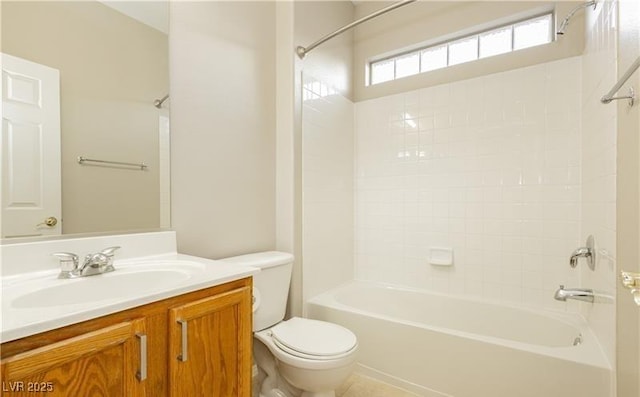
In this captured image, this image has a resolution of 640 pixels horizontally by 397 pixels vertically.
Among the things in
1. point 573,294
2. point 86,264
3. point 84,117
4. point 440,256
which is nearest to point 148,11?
point 84,117

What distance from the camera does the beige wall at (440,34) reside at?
193 centimetres

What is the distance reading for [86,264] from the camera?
1038 mm

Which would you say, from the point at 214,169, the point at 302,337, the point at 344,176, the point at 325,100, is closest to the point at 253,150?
the point at 214,169

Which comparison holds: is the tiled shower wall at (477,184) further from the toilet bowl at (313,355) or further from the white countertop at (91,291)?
the white countertop at (91,291)

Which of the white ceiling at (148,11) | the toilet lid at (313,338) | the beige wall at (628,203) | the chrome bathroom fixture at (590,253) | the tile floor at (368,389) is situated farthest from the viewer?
the tile floor at (368,389)

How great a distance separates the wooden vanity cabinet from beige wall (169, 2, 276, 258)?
601 millimetres

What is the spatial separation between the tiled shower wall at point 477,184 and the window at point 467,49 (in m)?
0.26

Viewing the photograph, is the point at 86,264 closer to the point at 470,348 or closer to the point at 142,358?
the point at 142,358

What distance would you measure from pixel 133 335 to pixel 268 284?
884 mm

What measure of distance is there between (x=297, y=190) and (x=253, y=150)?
378 millimetres

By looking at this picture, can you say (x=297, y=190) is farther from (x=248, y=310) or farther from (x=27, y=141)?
(x=27, y=141)

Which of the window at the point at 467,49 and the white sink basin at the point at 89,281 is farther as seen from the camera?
the window at the point at 467,49

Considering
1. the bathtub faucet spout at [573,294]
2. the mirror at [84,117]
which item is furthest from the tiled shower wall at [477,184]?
the mirror at [84,117]

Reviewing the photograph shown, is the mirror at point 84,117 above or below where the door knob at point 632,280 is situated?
above
